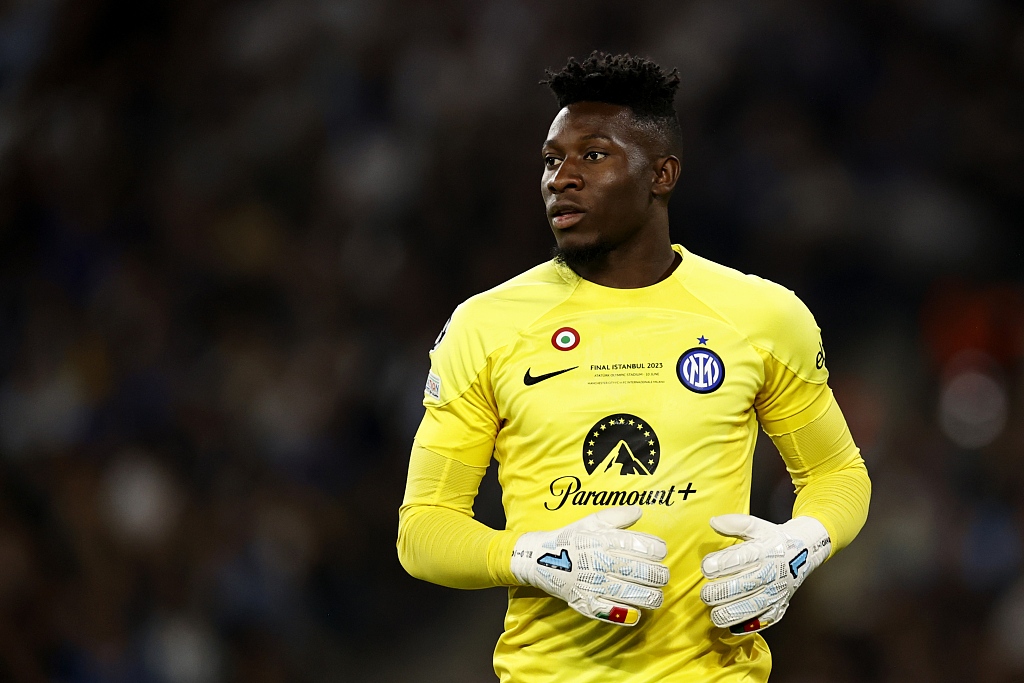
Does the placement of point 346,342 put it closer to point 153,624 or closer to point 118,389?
point 118,389

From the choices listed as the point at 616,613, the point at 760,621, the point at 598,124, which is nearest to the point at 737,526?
the point at 760,621

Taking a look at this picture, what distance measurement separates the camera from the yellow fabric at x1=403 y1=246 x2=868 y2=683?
2404 millimetres

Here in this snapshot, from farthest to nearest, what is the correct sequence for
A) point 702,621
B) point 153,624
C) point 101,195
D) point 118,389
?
point 101,195 → point 118,389 → point 153,624 → point 702,621

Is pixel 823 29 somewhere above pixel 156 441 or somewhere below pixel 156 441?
above

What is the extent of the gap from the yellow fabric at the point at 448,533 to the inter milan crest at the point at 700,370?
49 centimetres

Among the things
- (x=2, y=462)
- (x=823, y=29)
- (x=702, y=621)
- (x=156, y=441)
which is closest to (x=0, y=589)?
(x=2, y=462)

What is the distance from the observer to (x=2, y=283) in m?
5.64

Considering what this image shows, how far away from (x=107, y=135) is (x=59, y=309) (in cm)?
88

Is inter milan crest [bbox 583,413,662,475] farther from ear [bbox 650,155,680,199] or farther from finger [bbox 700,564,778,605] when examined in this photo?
ear [bbox 650,155,680,199]

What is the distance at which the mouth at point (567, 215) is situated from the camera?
2.56 meters

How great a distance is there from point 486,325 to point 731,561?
0.75 metres

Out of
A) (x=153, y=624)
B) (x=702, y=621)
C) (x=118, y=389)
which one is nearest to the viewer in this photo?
(x=702, y=621)

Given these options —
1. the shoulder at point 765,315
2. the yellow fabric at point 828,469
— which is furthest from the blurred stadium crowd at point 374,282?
the shoulder at point 765,315

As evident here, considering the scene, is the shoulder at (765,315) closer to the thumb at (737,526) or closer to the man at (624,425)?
the man at (624,425)
